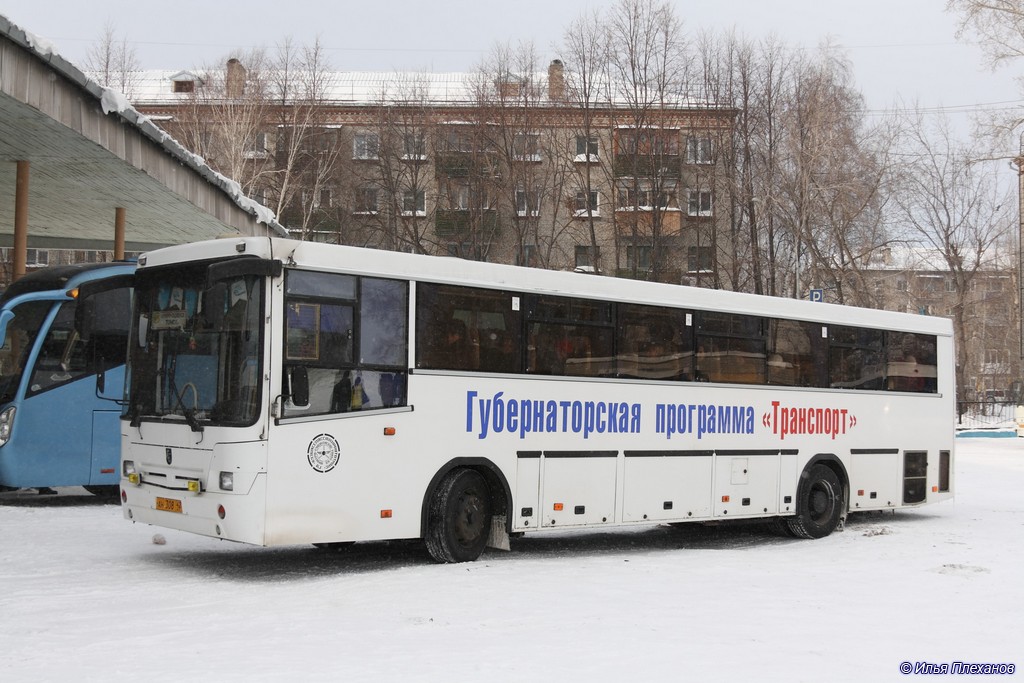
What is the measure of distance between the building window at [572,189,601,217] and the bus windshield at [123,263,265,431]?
39387mm

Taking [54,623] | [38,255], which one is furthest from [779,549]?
[38,255]

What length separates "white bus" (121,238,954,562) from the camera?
991 centimetres

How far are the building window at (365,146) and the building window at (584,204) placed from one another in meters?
9.98

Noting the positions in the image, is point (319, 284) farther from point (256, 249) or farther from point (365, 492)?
point (365, 492)

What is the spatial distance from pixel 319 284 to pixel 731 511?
6.33m

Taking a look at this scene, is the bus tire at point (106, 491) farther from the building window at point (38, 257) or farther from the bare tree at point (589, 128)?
the building window at point (38, 257)

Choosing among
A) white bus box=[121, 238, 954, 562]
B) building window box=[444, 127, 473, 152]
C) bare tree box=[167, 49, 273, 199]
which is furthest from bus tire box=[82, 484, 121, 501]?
building window box=[444, 127, 473, 152]

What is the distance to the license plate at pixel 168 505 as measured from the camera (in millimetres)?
10180

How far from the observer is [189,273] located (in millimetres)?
10523

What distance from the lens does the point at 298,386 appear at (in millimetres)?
9875

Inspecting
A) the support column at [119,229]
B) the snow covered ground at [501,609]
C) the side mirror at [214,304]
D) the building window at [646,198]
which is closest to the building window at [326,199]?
the building window at [646,198]

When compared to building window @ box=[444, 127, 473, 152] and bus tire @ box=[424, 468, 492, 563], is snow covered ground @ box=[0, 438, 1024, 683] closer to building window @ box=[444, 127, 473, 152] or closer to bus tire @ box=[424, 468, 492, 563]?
bus tire @ box=[424, 468, 492, 563]

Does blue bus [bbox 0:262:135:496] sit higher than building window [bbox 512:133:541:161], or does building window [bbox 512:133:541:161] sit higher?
building window [bbox 512:133:541:161]

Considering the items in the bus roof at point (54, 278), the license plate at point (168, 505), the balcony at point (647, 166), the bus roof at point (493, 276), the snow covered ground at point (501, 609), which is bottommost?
the snow covered ground at point (501, 609)
